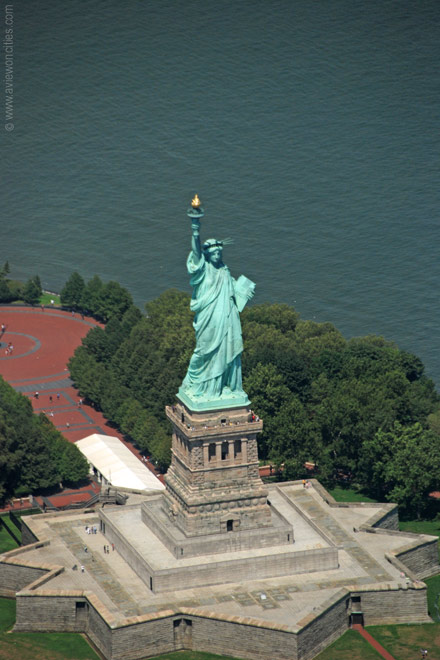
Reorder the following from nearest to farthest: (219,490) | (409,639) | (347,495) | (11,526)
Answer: (409,639)
(219,490)
(11,526)
(347,495)

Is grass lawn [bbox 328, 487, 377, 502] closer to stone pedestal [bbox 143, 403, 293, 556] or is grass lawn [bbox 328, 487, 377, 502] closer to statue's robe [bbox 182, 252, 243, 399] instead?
stone pedestal [bbox 143, 403, 293, 556]

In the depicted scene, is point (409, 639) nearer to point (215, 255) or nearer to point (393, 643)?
point (393, 643)

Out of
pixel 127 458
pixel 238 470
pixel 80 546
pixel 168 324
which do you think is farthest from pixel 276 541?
pixel 168 324

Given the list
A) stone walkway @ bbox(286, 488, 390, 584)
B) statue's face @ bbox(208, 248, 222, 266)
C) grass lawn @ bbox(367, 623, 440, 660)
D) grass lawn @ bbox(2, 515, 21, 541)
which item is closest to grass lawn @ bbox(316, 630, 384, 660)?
grass lawn @ bbox(367, 623, 440, 660)

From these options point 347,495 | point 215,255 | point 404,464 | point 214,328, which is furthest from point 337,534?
point 215,255

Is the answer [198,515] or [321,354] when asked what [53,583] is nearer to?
[198,515]
